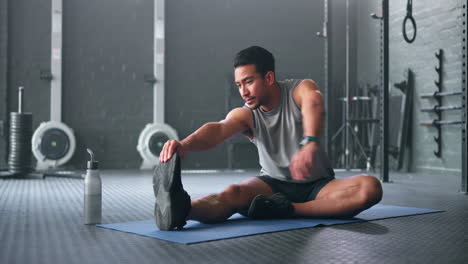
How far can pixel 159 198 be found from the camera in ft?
7.03

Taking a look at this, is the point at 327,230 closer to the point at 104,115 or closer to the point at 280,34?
the point at 104,115

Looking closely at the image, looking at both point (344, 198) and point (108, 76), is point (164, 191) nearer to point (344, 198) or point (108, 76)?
point (344, 198)

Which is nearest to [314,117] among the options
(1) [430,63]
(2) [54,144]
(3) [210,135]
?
(3) [210,135]

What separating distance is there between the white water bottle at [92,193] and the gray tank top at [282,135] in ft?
2.41

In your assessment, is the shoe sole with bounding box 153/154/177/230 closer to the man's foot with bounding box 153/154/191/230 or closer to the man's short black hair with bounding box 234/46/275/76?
the man's foot with bounding box 153/154/191/230

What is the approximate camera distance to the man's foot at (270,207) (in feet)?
8.00

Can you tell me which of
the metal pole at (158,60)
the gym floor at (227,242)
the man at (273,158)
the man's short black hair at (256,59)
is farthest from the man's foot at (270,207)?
the metal pole at (158,60)

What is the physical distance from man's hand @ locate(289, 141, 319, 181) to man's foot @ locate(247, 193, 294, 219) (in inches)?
19.4

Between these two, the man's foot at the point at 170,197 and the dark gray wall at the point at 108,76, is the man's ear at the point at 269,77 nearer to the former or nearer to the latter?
the man's foot at the point at 170,197

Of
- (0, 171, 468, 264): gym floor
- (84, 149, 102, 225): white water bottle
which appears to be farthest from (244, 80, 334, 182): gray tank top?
(84, 149, 102, 225): white water bottle

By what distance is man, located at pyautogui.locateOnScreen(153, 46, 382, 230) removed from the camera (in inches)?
92.7

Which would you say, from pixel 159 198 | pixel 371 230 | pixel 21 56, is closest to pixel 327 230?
pixel 371 230

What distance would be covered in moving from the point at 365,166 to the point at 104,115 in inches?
133

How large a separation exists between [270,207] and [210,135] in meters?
0.44
